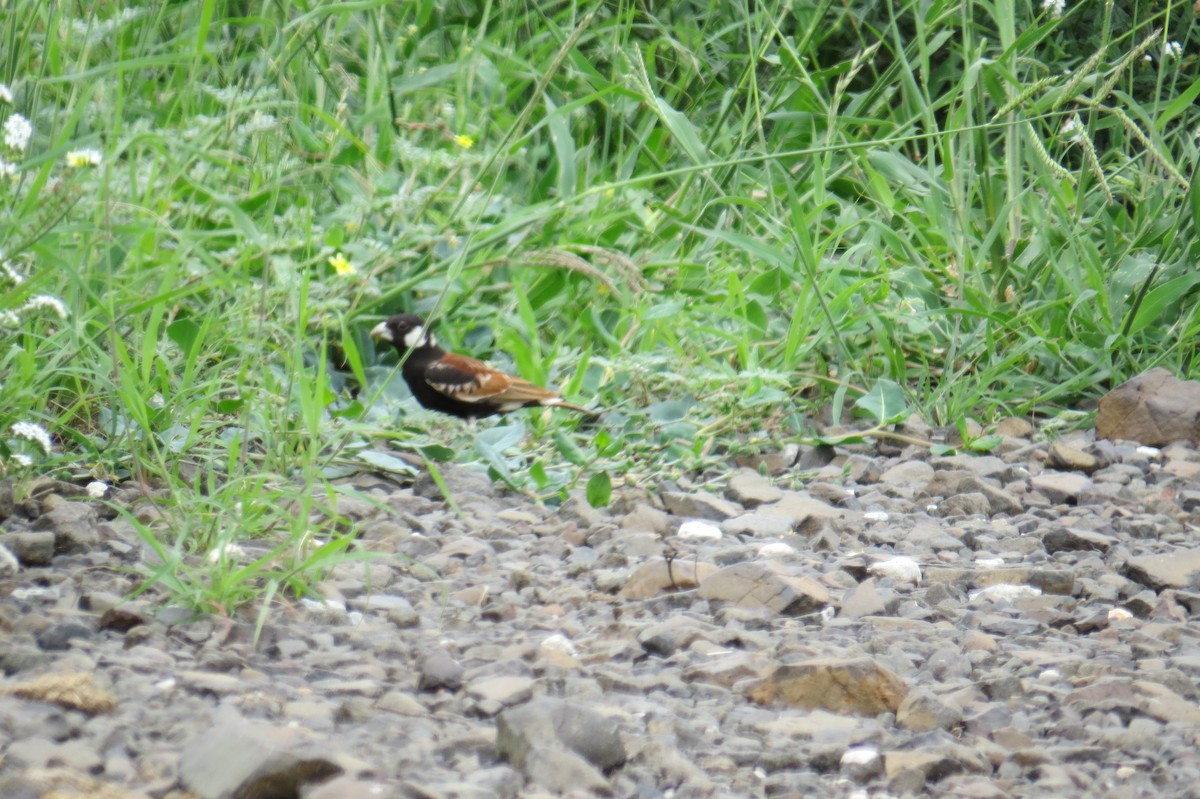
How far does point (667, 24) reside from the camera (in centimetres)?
628

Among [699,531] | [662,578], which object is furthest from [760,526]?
[662,578]

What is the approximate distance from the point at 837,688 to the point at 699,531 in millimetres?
1004

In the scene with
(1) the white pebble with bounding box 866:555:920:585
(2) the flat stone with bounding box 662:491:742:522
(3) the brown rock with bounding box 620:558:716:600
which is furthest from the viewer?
(2) the flat stone with bounding box 662:491:742:522

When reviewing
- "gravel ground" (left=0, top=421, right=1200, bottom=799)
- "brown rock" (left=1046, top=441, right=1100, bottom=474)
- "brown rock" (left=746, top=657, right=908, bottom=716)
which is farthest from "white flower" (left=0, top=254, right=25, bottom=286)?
"brown rock" (left=1046, top=441, right=1100, bottom=474)

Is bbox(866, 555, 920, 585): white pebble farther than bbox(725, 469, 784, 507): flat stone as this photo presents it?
No

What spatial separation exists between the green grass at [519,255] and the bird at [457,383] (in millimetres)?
89

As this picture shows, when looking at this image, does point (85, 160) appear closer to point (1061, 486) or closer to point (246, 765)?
point (246, 765)

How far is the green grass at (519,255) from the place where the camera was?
9.68 feet

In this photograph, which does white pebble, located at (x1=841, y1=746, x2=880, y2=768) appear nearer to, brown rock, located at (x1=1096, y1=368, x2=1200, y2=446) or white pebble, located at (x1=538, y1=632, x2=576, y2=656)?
white pebble, located at (x1=538, y1=632, x2=576, y2=656)

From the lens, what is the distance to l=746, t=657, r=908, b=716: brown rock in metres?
2.18

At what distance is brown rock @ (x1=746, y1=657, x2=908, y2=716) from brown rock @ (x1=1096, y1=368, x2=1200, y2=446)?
2.12m

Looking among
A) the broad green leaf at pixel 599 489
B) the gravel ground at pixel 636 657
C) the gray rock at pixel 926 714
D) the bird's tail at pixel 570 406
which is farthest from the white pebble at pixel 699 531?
the gray rock at pixel 926 714

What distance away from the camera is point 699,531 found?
10.4 feet

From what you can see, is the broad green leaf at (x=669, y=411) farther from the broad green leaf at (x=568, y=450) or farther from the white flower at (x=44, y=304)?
the white flower at (x=44, y=304)
